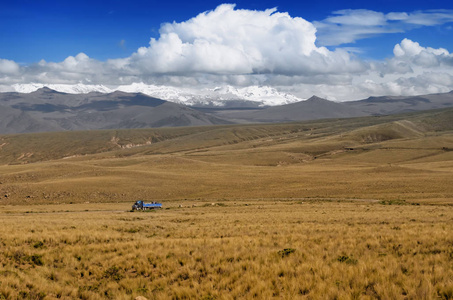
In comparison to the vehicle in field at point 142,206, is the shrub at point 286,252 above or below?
above

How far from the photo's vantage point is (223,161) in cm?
14262

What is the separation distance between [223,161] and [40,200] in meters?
81.2

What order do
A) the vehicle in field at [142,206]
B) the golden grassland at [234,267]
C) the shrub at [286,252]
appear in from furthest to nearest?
the vehicle in field at [142,206] → the shrub at [286,252] → the golden grassland at [234,267]

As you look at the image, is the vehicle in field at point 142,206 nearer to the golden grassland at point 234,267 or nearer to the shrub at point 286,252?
the golden grassland at point 234,267

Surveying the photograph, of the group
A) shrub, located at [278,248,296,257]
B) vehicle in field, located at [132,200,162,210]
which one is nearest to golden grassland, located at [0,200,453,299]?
shrub, located at [278,248,296,257]

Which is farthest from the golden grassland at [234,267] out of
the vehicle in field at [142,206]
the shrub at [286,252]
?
the vehicle in field at [142,206]

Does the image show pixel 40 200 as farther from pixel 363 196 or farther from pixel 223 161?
pixel 223 161

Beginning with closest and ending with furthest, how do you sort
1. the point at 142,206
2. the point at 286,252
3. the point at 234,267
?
1. the point at 234,267
2. the point at 286,252
3. the point at 142,206

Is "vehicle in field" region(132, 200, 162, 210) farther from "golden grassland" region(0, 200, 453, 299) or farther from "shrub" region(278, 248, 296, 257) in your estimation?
"shrub" region(278, 248, 296, 257)

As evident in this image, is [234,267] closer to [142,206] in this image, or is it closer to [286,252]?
[286,252]

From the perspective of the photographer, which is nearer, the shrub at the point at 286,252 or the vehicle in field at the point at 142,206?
the shrub at the point at 286,252

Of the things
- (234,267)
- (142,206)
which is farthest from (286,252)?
(142,206)

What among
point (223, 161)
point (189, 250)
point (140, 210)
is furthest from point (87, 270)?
point (223, 161)

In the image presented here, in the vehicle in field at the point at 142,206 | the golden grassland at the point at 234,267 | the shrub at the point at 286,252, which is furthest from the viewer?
the vehicle in field at the point at 142,206
